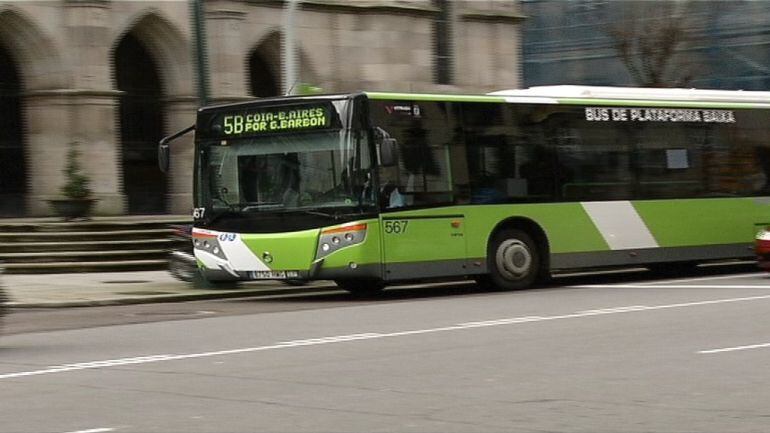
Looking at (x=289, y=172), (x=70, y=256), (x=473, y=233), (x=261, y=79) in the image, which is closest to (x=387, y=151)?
(x=289, y=172)

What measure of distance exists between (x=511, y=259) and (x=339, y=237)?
305cm

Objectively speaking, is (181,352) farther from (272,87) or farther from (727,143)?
(272,87)

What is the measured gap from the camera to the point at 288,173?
20031 millimetres

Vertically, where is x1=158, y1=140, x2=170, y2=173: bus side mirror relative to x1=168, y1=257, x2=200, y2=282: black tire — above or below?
above

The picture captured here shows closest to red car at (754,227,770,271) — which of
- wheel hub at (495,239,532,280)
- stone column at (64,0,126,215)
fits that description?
wheel hub at (495,239,532,280)

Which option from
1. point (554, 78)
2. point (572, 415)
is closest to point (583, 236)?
point (572, 415)

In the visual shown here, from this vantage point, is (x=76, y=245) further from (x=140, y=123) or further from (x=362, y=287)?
(x=362, y=287)

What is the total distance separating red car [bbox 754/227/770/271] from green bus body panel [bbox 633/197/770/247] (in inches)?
55.0

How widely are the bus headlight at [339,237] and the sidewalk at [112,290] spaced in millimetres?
2895

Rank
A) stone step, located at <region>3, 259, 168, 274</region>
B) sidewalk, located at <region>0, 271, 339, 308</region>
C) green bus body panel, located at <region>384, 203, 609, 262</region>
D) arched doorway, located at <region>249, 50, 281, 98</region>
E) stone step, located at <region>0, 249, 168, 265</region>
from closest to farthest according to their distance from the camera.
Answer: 1. green bus body panel, located at <region>384, 203, 609, 262</region>
2. sidewalk, located at <region>0, 271, 339, 308</region>
3. stone step, located at <region>3, 259, 168, 274</region>
4. stone step, located at <region>0, 249, 168, 265</region>
5. arched doorway, located at <region>249, 50, 281, 98</region>

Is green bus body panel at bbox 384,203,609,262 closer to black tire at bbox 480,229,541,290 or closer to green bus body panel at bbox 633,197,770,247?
black tire at bbox 480,229,541,290

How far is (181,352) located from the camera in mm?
13711

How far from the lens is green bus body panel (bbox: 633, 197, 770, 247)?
23406 millimetres

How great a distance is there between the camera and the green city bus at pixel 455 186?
19.8m
